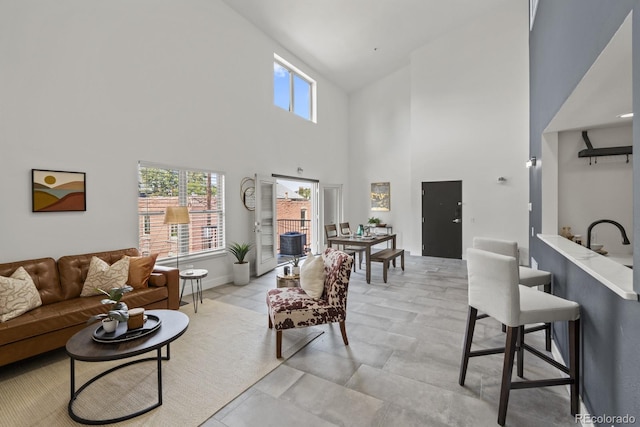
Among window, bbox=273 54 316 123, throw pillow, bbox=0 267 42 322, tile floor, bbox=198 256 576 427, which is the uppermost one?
window, bbox=273 54 316 123

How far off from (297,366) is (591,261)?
7.35 feet

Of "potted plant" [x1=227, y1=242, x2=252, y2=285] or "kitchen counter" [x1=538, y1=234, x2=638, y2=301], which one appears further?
"potted plant" [x1=227, y1=242, x2=252, y2=285]

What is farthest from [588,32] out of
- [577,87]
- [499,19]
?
[499,19]

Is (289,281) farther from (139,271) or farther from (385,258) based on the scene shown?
(385,258)

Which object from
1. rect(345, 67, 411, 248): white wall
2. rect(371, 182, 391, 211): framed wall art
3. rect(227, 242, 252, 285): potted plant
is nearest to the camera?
rect(227, 242, 252, 285): potted plant

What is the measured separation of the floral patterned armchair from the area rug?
0.31 metres

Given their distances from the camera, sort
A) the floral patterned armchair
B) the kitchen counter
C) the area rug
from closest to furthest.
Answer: the kitchen counter → the area rug → the floral patterned armchair

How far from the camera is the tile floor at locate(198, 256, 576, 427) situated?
6.33 feet

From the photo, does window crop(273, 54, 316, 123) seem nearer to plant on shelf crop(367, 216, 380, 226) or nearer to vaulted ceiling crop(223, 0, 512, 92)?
vaulted ceiling crop(223, 0, 512, 92)

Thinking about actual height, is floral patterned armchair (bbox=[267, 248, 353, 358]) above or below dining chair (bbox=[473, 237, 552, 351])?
below

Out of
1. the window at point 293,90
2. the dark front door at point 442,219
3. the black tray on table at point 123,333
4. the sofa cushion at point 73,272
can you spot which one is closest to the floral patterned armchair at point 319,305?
the black tray on table at point 123,333

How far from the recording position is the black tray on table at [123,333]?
6.68 feet

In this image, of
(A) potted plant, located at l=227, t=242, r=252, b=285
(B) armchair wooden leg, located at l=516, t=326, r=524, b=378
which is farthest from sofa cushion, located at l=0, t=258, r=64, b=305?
(B) armchair wooden leg, located at l=516, t=326, r=524, b=378

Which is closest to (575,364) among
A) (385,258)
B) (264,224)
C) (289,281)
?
(289,281)
